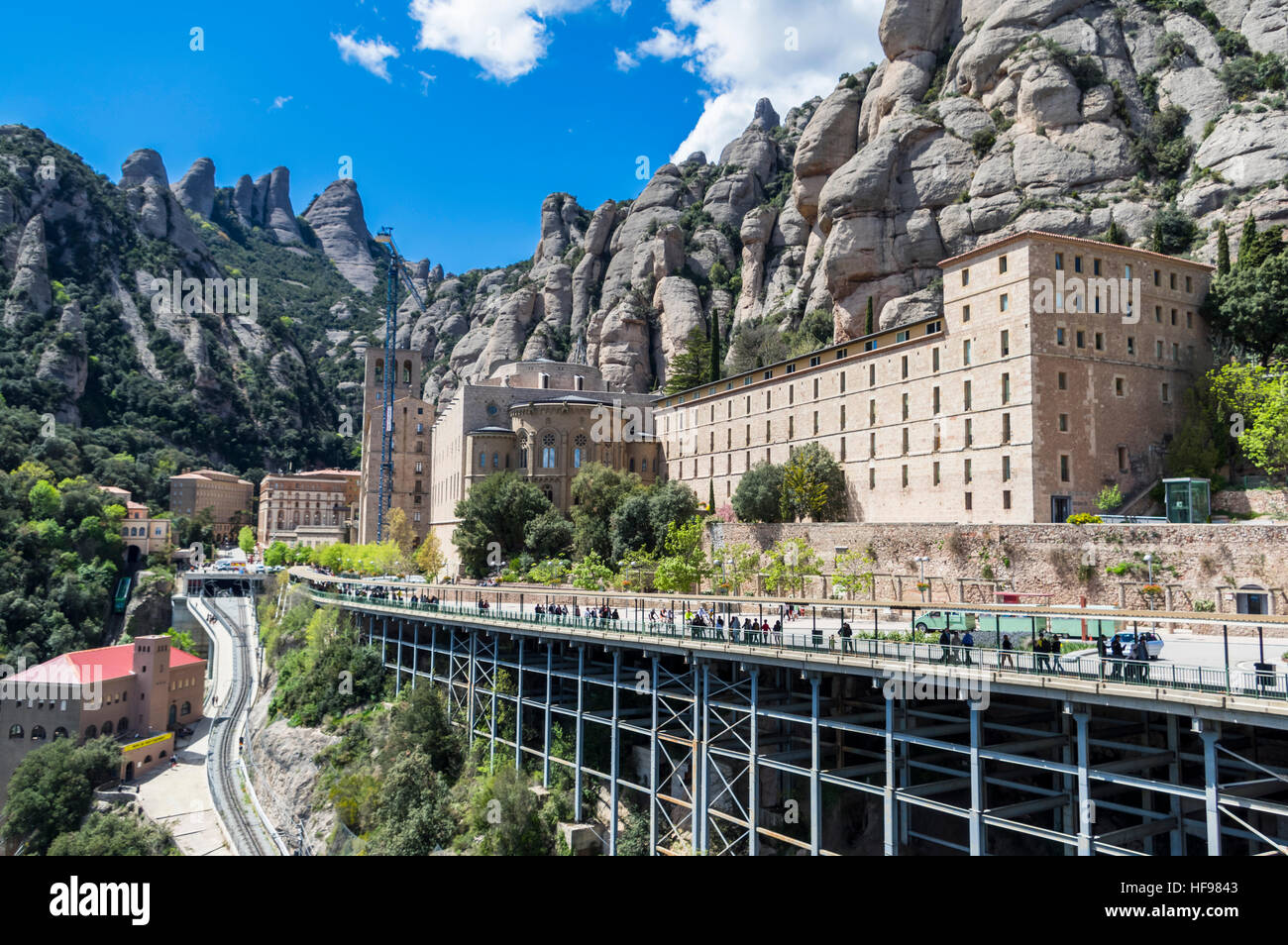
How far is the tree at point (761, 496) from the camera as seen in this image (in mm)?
56719

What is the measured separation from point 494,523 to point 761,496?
2212 cm

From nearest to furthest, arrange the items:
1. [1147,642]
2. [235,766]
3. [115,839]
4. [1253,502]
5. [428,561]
→ [1147,642]
[1253,502]
[115,839]
[235,766]
[428,561]

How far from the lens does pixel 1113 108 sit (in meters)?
69.7

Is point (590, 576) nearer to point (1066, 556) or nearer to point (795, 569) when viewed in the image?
point (795, 569)

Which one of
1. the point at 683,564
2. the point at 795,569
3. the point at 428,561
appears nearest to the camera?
the point at 795,569

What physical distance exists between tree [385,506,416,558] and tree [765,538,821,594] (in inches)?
2125

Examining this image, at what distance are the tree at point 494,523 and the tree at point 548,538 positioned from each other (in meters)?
2.00

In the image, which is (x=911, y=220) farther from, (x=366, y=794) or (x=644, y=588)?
(x=366, y=794)

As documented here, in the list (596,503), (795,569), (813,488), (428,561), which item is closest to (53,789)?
(428,561)

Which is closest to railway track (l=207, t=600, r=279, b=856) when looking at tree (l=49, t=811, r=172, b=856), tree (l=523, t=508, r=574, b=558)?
tree (l=49, t=811, r=172, b=856)

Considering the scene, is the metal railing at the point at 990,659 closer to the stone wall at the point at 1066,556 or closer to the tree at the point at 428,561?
the stone wall at the point at 1066,556

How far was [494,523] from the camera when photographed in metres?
66.7

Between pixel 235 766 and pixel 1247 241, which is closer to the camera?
pixel 1247 241
